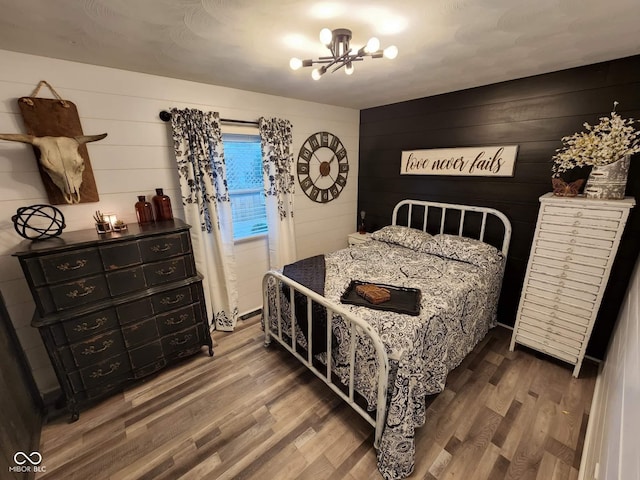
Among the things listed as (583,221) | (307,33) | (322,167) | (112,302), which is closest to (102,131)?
(112,302)

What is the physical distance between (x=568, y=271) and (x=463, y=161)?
1.32 metres

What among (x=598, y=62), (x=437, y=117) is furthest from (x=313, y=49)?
(x=598, y=62)

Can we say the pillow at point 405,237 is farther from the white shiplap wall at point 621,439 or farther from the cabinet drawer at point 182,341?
the cabinet drawer at point 182,341

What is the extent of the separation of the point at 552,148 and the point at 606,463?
2.16 metres

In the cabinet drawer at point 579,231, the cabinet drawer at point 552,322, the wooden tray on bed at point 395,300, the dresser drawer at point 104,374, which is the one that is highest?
the cabinet drawer at point 579,231

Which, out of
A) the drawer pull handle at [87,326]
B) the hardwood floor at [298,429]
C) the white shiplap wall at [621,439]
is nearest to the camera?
→ the white shiplap wall at [621,439]

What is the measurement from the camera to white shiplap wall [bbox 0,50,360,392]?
5.37 feet

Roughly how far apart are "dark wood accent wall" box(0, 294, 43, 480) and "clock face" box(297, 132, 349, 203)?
2.60 m

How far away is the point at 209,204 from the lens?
240 centimetres

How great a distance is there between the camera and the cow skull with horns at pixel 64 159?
63.7 inches

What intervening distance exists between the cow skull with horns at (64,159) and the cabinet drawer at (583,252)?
3.23 m

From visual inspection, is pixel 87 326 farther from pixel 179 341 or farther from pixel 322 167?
pixel 322 167

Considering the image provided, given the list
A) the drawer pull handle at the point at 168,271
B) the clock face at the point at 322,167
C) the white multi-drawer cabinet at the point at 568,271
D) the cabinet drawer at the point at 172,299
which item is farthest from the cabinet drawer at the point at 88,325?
the white multi-drawer cabinet at the point at 568,271

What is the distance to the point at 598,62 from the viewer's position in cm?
189
